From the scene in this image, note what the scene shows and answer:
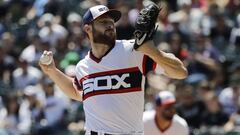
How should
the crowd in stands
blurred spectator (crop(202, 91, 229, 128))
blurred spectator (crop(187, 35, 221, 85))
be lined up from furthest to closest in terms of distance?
blurred spectator (crop(187, 35, 221, 85)) < the crowd in stands < blurred spectator (crop(202, 91, 229, 128))

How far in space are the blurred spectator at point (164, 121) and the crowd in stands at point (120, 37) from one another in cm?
229

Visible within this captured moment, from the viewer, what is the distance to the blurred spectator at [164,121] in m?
8.29

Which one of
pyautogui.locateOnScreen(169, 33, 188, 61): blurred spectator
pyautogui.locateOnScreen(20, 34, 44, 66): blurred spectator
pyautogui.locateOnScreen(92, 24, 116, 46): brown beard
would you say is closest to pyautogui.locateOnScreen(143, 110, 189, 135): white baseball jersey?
pyautogui.locateOnScreen(92, 24, 116, 46): brown beard

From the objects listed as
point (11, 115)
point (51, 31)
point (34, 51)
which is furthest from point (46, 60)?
point (51, 31)

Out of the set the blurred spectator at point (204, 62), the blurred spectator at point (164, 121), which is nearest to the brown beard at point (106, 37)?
the blurred spectator at point (164, 121)

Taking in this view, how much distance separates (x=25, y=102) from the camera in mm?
12789

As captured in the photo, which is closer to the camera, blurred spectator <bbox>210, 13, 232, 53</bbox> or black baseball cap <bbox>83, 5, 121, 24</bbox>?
black baseball cap <bbox>83, 5, 121, 24</bbox>

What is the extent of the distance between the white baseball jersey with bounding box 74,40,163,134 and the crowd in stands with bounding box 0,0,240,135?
4.75m

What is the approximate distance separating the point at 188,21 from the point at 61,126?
3.65m

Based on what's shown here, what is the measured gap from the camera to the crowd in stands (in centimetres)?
1146

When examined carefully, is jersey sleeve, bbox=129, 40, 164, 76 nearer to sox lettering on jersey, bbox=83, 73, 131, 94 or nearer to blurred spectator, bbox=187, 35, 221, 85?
sox lettering on jersey, bbox=83, 73, 131, 94

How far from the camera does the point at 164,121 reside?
8.34 m

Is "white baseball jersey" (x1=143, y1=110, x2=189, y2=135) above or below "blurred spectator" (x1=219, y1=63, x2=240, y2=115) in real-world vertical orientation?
above

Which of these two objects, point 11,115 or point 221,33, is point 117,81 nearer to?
point 11,115
